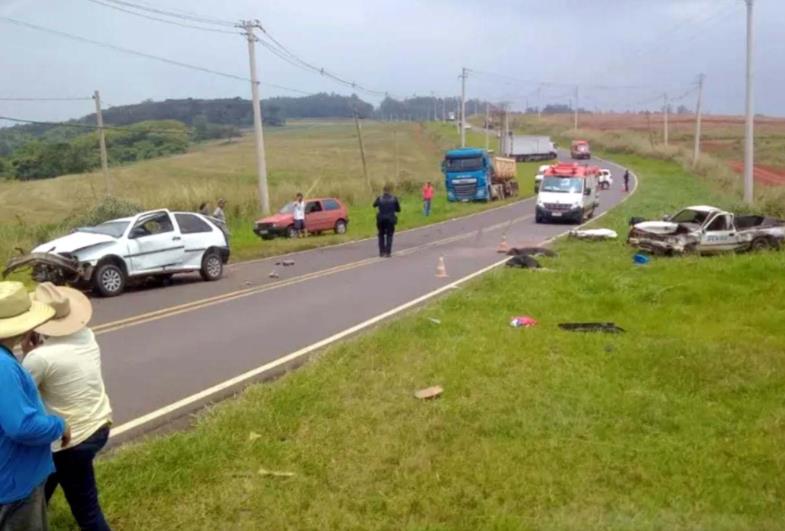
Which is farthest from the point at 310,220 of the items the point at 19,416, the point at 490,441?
the point at 19,416

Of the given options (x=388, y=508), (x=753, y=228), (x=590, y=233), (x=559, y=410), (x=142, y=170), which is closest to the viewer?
(x=388, y=508)

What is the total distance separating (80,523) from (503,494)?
2503 mm

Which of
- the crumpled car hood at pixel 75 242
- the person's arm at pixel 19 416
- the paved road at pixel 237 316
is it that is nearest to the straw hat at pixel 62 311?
the person's arm at pixel 19 416

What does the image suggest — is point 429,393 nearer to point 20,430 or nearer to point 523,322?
point 523,322

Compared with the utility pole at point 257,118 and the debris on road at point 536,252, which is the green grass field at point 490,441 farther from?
the utility pole at point 257,118

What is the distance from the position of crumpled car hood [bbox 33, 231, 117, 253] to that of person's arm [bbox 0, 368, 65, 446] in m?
12.4

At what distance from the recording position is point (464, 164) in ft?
149

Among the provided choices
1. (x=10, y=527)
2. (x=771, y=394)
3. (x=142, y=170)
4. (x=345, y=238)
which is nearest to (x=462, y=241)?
(x=345, y=238)

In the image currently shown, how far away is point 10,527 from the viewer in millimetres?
3762

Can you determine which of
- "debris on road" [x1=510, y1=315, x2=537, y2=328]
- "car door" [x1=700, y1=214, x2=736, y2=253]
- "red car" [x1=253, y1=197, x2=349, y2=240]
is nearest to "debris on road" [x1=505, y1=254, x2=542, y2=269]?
"car door" [x1=700, y1=214, x2=736, y2=253]

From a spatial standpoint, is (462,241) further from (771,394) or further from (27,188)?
(27,188)

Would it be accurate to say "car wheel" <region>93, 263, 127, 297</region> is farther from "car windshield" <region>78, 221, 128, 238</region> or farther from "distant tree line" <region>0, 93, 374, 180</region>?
"distant tree line" <region>0, 93, 374, 180</region>

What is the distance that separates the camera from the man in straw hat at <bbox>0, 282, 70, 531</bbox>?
3525 millimetres

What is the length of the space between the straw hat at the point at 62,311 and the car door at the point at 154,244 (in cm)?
1215
